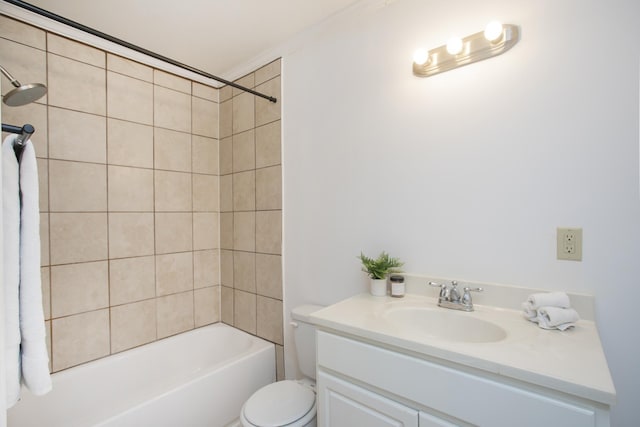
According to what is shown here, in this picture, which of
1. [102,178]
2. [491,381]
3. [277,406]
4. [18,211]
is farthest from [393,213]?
[102,178]

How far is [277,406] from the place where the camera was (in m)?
1.44

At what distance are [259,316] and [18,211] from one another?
1562 millimetres

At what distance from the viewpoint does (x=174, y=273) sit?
223cm

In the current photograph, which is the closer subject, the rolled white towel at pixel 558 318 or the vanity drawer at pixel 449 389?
the vanity drawer at pixel 449 389

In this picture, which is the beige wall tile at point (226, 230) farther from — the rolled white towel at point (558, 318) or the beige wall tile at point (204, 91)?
the rolled white towel at point (558, 318)

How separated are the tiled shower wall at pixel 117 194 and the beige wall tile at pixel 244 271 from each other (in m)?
0.23

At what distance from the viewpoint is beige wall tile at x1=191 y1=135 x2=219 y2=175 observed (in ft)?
7.76

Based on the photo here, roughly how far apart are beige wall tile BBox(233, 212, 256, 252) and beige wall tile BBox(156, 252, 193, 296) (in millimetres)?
362

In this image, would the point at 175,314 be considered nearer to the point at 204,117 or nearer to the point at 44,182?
the point at 44,182

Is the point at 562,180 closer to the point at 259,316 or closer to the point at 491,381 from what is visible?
the point at 491,381

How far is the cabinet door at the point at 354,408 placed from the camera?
1.01 metres

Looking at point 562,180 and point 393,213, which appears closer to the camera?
point 562,180

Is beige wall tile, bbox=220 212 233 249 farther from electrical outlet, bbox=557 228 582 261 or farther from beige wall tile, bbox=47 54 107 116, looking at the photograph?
electrical outlet, bbox=557 228 582 261

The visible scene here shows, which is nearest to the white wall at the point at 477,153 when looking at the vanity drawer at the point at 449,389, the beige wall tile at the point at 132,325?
the vanity drawer at the point at 449,389
